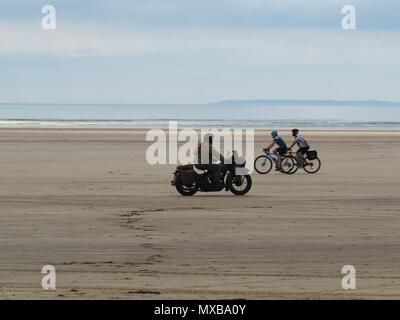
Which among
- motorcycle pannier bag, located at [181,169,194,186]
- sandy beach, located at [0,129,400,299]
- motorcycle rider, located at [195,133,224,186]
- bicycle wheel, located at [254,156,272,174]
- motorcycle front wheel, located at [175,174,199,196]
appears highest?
bicycle wheel, located at [254,156,272,174]

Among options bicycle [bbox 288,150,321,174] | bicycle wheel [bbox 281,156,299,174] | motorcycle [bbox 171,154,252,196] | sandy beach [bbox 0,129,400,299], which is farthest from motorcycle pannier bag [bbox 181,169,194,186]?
bicycle [bbox 288,150,321,174]

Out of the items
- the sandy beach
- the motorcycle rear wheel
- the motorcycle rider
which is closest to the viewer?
the sandy beach

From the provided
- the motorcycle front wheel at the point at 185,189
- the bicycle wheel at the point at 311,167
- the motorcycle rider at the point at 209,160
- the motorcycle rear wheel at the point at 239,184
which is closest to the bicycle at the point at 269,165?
the bicycle wheel at the point at 311,167

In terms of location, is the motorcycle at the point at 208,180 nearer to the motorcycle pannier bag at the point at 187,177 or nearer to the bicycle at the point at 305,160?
the motorcycle pannier bag at the point at 187,177

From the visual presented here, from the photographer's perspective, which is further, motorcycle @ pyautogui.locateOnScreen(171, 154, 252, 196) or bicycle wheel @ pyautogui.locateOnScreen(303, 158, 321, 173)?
bicycle wheel @ pyautogui.locateOnScreen(303, 158, 321, 173)

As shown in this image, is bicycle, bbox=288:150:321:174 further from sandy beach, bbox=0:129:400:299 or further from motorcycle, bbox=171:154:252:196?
motorcycle, bbox=171:154:252:196

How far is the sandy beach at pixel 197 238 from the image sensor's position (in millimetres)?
12859

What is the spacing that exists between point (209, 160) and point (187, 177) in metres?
0.65

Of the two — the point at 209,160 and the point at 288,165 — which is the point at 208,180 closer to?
the point at 209,160

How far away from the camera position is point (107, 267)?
46.6 ft

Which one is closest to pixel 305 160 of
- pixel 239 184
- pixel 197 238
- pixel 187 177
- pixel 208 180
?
pixel 239 184

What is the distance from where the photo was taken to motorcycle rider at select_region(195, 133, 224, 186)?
24.5 metres

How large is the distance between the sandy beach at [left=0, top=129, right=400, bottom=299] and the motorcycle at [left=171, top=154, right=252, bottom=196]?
278 mm
